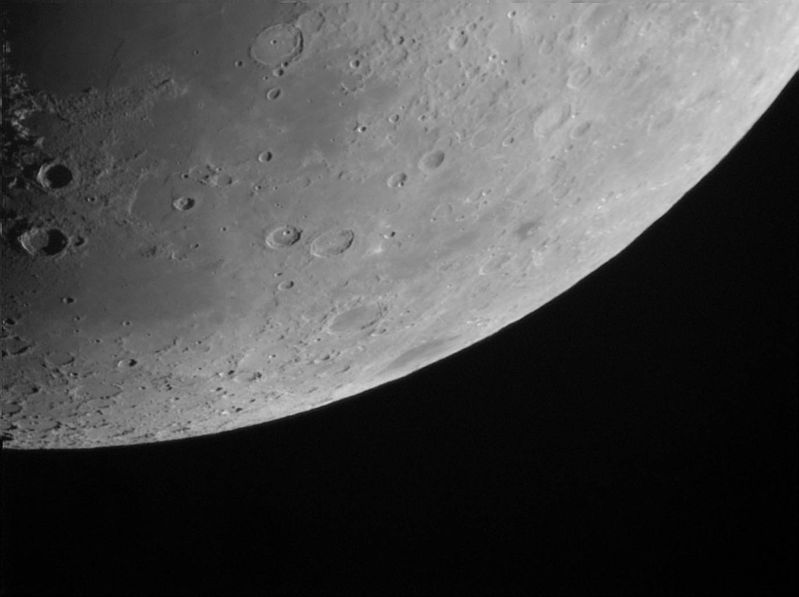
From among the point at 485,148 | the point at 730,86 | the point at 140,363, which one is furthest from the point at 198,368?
the point at 730,86

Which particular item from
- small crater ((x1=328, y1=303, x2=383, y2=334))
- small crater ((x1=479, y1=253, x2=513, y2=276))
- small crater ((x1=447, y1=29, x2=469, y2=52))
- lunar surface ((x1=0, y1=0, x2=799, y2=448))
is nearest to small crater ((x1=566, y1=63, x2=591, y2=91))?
lunar surface ((x1=0, y1=0, x2=799, y2=448))

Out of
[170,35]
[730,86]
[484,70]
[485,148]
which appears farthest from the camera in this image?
[730,86]

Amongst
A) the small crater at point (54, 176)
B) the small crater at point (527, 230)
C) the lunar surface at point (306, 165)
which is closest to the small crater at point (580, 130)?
the lunar surface at point (306, 165)

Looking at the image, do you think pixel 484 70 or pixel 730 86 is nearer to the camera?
pixel 484 70

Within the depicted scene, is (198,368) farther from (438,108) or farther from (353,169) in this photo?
(438,108)

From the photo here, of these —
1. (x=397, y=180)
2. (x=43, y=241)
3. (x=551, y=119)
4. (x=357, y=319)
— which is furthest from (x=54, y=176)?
(x=551, y=119)

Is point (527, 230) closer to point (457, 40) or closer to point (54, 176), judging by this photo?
point (457, 40)

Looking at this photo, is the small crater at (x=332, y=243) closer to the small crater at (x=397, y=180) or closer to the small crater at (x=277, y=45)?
the small crater at (x=397, y=180)

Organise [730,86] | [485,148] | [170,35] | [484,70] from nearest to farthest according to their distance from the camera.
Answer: [170,35] → [484,70] → [485,148] → [730,86]

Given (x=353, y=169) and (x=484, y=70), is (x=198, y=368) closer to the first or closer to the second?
(x=353, y=169)
